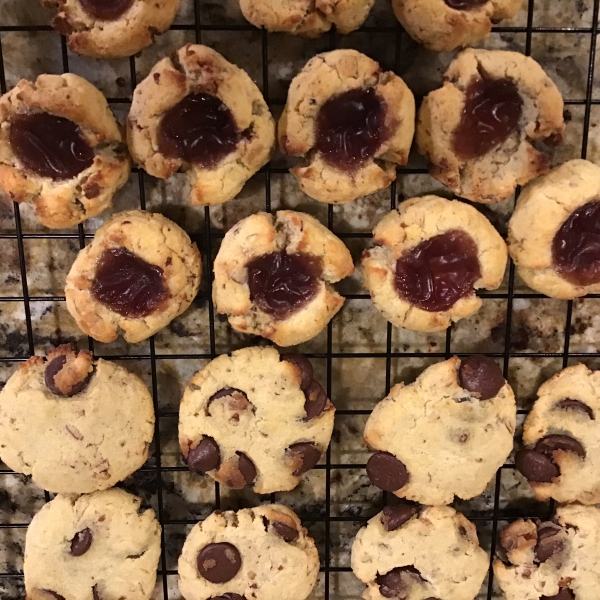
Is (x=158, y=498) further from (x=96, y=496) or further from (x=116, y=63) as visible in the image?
(x=116, y=63)

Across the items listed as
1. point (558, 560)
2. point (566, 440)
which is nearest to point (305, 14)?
point (566, 440)

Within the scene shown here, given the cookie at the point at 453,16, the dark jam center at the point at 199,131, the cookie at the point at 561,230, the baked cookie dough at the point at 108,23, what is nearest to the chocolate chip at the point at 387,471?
the cookie at the point at 561,230

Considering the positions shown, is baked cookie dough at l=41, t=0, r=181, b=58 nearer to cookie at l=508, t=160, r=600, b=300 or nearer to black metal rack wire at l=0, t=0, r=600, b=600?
black metal rack wire at l=0, t=0, r=600, b=600

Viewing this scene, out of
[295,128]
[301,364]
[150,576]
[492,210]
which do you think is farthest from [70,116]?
[150,576]

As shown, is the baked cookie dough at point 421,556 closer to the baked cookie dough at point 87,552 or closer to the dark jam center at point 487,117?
the baked cookie dough at point 87,552

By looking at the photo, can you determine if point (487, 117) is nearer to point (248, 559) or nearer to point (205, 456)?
point (205, 456)

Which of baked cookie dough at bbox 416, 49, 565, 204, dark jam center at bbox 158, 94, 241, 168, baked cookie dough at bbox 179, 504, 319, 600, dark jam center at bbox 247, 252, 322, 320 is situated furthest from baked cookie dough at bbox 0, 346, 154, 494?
baked cookie dough at bbox 416, 49, 565, 204
